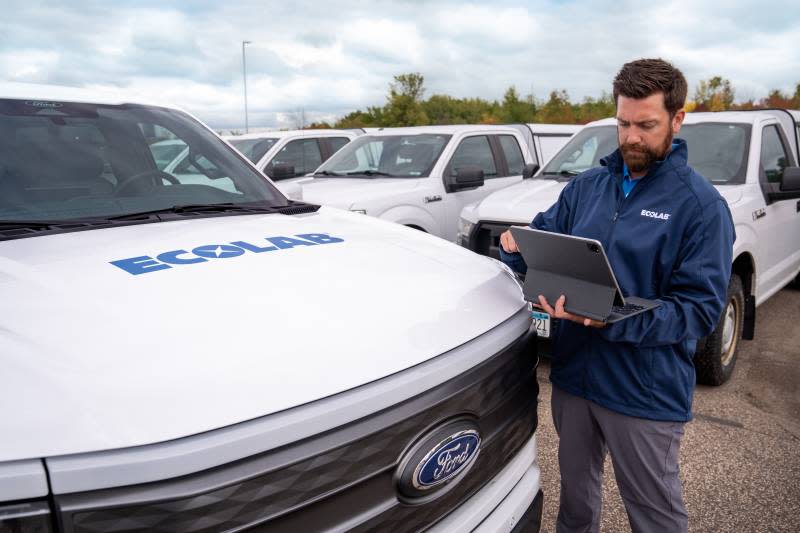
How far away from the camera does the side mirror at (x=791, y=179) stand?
4.32 metres

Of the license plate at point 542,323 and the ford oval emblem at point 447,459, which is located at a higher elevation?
the ford oval emblem at point 447,459

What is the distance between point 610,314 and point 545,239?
28cm

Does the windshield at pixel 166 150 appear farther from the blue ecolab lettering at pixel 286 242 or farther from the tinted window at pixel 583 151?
the tinted window at pixel 583 151

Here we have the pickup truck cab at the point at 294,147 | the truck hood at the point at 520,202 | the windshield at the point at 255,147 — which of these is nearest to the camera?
the truck hood at the point at 520,202

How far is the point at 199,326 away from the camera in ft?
4.68

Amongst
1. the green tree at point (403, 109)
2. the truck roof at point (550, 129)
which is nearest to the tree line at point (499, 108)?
the green tree at point (403, 109)

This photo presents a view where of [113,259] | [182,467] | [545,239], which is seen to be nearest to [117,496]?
[182,467]

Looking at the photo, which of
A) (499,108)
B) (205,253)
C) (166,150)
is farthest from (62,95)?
(499,108)

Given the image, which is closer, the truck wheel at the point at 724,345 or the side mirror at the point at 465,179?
the truck wheel at the point at 724,345

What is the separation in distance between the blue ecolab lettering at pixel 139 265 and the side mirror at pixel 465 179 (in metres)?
4.86

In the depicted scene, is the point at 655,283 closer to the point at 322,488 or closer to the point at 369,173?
the point at 322,488

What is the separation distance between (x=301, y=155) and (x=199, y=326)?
8.37 metres

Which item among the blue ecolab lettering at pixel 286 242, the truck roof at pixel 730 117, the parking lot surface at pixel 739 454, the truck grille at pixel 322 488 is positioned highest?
the truck roof at pixel 730 117

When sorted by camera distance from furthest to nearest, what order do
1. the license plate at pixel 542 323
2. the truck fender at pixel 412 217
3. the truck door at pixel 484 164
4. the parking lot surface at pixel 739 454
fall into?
the truck door at pixel 484 164 < the truck fender at pixel 412 217 < the license plate at pixel 542 323 < the parking lot surface at pixel 739 454
